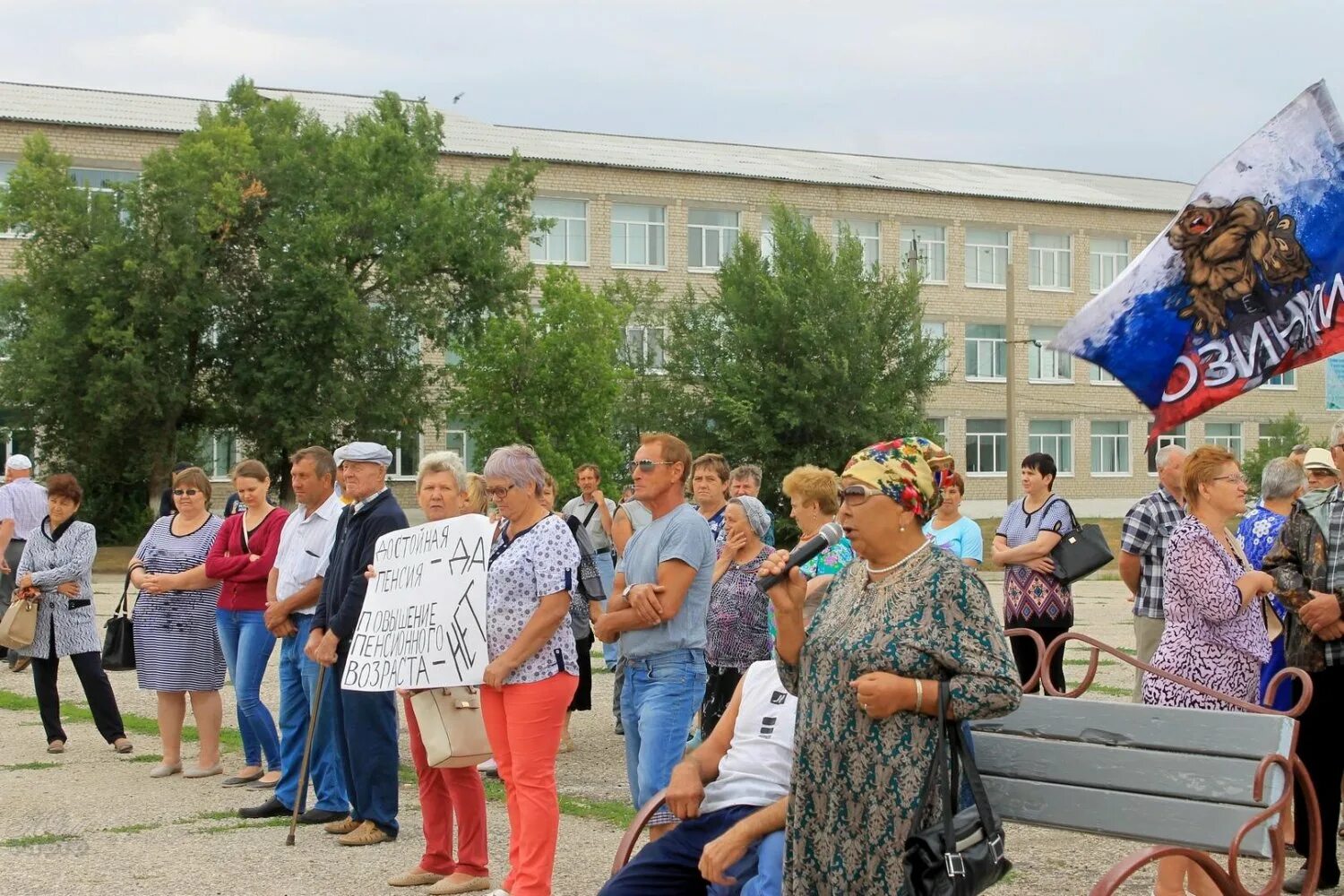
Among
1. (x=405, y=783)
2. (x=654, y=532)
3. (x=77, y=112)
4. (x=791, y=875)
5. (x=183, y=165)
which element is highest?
(x=77, y=112)

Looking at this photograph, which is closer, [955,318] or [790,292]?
[790,292]

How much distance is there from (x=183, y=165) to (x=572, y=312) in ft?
34.5

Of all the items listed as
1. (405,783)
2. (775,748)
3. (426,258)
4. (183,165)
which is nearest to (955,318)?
(426,258)

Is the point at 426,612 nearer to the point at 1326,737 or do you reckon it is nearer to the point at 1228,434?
the point at 1326,737

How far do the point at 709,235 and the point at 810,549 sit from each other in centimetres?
5455

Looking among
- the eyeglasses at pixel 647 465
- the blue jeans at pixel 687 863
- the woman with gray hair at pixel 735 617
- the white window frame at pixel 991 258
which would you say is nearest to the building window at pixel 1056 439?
the white window frame at pixel 991 258

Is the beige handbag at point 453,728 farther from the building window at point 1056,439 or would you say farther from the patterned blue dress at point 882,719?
the building window at point 1056,439

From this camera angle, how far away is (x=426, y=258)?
43.6 m

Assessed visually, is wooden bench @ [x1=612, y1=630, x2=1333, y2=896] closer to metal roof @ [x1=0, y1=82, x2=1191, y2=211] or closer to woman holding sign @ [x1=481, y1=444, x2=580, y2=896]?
woman holding sign @ [x1=481, y1=444, x2=580, y2=896]

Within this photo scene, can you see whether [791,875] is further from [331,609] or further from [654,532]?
[331,609]

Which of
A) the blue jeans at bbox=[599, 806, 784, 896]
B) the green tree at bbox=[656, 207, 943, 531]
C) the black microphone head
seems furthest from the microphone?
the green tree at bbox=[656, 207, 943, 531]

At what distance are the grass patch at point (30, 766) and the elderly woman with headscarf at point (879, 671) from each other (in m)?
7.90

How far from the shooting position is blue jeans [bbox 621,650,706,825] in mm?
6945

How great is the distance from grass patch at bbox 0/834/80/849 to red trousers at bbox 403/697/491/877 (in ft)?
7.35
